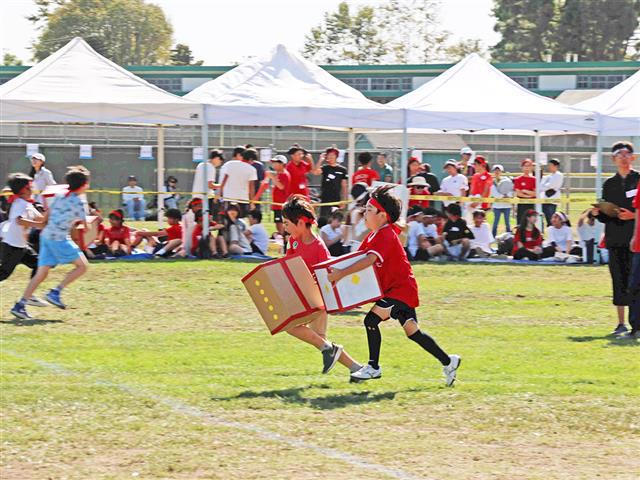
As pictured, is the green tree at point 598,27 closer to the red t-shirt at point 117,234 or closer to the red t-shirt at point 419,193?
the red t-shirt at point 419,193

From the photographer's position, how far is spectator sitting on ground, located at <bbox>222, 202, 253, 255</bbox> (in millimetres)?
20875

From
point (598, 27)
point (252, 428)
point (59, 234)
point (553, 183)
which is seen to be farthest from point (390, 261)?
point (598, 27)

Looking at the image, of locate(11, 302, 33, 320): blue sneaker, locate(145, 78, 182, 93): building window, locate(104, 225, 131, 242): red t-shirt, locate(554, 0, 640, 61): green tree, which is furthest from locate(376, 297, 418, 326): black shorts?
locate(554, 0, 640, 61): green tree

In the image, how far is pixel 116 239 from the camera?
2091 centimetres

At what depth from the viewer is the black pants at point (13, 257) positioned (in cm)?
1418

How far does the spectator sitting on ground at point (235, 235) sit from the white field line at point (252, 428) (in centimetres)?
1044

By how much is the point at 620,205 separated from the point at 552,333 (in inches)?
59.3

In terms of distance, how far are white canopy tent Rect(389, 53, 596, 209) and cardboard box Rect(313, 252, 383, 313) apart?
1229 cm

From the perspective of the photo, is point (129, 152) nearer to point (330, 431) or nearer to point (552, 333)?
point (552, 333)

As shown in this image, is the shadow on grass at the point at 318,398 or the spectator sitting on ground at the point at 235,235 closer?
the shadow on grass at the point at 318,398

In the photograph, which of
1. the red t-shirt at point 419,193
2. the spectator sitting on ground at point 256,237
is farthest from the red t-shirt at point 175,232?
the red t-shirt at point 419,193

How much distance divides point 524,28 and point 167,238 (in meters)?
70.5

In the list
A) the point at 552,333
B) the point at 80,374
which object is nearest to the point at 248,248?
the point at 552,333

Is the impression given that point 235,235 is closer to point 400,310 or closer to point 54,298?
point 54,298
